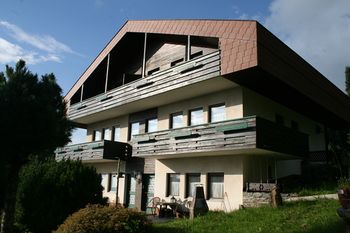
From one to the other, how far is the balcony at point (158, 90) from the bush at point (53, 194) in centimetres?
625

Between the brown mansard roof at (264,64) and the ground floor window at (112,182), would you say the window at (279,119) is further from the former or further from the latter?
the ground floor window at (112,182)

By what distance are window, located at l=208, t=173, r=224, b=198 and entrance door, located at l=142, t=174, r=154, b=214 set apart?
4.78m

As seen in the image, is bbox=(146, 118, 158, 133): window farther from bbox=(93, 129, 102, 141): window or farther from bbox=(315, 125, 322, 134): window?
bbox=(315, 125, 322, 134): window

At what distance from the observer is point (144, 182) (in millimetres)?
22219

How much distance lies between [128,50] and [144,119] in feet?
18.1

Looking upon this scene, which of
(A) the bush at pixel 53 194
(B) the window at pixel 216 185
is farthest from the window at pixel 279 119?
(A) the bush at pixel 53 194

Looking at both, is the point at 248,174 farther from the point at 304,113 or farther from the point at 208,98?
the point at 304,113

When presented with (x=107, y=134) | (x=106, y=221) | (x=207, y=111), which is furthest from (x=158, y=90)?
(x=106, y=221)

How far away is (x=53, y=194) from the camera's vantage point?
13.5 m

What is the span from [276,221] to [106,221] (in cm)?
512

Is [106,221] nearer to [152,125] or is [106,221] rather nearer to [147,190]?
[147,190]

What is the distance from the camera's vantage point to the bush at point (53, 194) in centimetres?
1320

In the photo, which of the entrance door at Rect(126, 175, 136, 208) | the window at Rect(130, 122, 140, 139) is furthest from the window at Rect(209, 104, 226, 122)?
the entrance door at Rect(126, 175, 136, 208)

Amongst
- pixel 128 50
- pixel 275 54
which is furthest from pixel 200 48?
pixel 128 50
